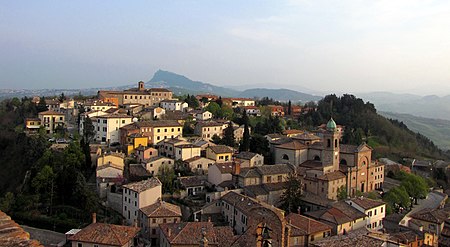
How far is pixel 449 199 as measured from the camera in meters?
47.2

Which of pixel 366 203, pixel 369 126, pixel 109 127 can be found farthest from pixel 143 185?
pixel 369 126

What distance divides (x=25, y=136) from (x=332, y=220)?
3639 cm

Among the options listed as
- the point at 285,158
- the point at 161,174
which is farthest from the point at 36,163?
the point at 285,158

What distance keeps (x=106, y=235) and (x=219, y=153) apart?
1701cm

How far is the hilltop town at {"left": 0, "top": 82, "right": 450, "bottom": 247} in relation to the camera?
28844mm

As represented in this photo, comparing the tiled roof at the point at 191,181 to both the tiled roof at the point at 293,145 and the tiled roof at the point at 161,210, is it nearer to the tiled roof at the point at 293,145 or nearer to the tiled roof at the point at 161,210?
the tiled roof at the point at 161,210

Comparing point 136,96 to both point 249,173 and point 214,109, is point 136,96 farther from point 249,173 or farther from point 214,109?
point 249,173

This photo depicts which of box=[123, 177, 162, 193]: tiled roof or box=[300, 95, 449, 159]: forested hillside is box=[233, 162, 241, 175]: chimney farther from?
box=[300, 95, 449, 159]: forested hillside

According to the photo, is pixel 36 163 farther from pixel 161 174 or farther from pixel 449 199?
pixel 449 199

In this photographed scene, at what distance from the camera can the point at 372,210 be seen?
114 feet

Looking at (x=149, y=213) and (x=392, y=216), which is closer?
(x=149, y=213)

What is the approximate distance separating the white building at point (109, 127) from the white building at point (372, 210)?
26811mm

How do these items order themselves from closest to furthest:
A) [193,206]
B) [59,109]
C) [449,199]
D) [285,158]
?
[193,206] < [285,158] < [449,199] < [59,109]

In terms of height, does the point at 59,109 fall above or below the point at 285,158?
above
